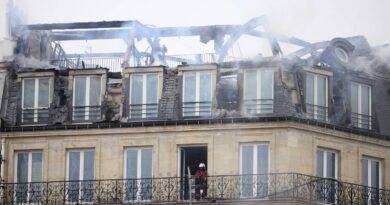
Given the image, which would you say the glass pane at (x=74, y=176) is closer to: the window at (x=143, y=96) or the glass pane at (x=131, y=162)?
the glass pane at (x=131, y=162)

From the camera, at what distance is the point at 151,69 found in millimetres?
67562

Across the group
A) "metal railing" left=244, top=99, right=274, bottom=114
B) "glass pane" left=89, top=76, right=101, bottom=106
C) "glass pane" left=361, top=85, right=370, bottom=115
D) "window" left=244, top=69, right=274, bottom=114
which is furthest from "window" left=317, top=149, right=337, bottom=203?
"glass pane" left=89, top=76, right=101, bottom=106

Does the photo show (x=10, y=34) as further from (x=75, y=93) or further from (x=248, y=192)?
(x=248, y=192)

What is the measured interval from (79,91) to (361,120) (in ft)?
37.5

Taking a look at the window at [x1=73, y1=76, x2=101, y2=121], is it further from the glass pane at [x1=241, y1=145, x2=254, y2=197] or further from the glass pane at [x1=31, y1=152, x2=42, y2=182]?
the glass pane at [x1=241, y1=145, x2=254, y2=197]

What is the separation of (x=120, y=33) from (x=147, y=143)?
5536mm

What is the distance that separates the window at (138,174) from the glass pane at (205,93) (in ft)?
8.87

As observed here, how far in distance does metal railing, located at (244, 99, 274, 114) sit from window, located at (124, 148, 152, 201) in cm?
432

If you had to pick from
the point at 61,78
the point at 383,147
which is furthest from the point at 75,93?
the point at 383,147

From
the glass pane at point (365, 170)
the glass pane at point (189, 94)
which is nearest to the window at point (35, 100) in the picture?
the glass pane at point (189, 94)

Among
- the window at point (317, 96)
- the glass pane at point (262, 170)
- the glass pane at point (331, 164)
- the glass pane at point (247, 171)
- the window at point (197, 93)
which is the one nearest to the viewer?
the glass pane at point (262, 170)

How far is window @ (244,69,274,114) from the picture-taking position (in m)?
66.1

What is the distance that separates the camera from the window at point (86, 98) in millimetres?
68062

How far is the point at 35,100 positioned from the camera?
68.8 m
